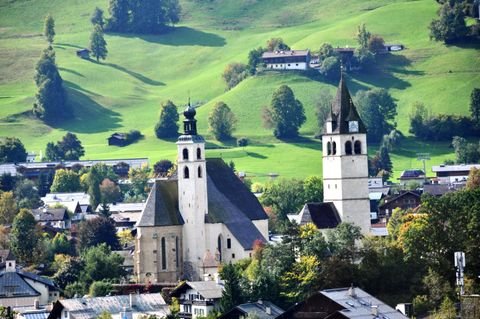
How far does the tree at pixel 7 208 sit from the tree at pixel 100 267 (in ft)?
142

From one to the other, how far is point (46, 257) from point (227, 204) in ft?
76.8

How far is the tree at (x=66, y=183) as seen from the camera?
182m

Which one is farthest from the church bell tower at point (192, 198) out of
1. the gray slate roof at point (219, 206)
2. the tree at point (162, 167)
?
the tree at point (162, 167)

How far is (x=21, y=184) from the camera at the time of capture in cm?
18162

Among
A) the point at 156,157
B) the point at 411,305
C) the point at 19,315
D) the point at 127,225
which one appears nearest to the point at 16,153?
the point at 156,157

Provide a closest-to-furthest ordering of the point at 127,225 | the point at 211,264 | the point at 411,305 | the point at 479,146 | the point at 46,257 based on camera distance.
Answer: the point at 411,305 → the point at 211,264 → the point at 46,257 → the point at 127,225 → the point at 479,146

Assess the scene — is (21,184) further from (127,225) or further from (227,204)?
(227,204)

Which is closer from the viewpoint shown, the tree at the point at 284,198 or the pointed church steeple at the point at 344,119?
the pointed church steeple at the point at 344,119

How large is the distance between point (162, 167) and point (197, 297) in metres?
87.2

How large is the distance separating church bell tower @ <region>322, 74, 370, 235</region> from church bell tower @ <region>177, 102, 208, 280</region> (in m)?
7.89

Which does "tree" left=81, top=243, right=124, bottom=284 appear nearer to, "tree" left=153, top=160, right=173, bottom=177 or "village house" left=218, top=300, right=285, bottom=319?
"village house" left=218, top=300, right=285, bottom=319

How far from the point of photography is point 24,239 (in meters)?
136

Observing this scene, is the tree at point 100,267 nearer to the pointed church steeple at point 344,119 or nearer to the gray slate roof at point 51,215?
the pointed church steeple at point 344,119

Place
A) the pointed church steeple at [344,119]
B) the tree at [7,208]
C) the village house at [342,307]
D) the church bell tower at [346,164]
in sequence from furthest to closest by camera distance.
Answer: the tree at [7,208]
the pointed church steeple at [344,119]
the church bell tower at [346,164]
the village house at [342,307]
